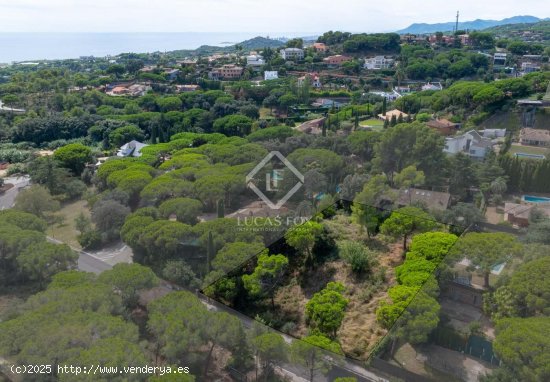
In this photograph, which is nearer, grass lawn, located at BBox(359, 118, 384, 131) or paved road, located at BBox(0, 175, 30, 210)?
paved road, located at BBox(0, 175, 30, 210)

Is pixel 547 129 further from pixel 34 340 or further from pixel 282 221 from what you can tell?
pixel 34 340

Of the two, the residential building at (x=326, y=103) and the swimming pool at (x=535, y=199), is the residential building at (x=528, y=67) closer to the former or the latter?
the residential building at (x=326, y=103)

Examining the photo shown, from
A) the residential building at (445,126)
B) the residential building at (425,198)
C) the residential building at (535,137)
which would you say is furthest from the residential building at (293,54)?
the residential building at (425,198)

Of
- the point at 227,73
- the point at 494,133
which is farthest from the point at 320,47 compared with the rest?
the point at 494,133

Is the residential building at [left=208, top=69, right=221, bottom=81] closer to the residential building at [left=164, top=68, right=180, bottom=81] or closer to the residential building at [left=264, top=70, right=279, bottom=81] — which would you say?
the residential building at [left=164, top=68, right=180, bottom=81]

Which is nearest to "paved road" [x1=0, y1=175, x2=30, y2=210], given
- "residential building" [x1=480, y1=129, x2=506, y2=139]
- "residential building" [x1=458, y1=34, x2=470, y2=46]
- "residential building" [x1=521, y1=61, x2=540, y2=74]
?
"residential building" [x1=480, y1=129, x2=506, y2=139]
